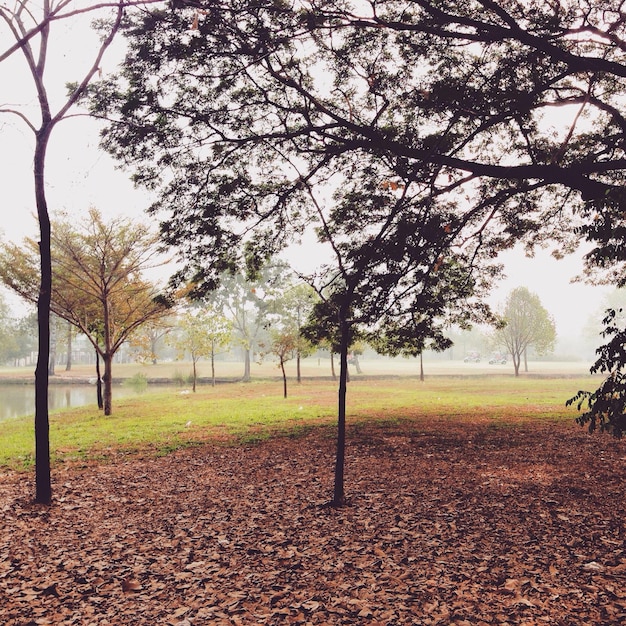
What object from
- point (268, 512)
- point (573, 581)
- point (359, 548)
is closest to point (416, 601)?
point (359, 548)

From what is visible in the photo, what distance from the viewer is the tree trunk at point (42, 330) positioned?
6676mm

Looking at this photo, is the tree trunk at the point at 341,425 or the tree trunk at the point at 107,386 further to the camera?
the tree trunk at the point at 107,386

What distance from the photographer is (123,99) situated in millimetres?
9203

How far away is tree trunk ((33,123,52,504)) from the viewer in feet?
21.9

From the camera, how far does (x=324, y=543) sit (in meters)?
5.16

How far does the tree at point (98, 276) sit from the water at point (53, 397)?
24.9 ft

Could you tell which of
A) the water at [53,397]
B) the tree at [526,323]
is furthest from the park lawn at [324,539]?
the tree at [526,323]

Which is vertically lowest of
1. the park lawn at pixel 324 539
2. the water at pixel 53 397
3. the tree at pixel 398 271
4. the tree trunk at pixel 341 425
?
the water at pixel 53 397

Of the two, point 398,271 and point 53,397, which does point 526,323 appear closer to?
point 398,271

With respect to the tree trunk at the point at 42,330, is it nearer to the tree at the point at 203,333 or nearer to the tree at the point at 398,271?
the tree at the point at 398,271

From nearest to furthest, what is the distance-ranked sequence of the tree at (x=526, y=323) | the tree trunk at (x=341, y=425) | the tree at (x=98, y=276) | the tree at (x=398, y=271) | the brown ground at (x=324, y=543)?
the brown ground at (x=324, y=543) → the tree trunk at (x=341, y=425) → the tree at (x=398, y=271) → the tree at (x=98, y=276) → the tree at (x=526, y=323)

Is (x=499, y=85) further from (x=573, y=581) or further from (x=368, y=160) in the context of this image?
(x=573, y=581)

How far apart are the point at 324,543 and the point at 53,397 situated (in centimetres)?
3175

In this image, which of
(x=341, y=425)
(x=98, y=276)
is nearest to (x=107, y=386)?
(x=98, y=276)
